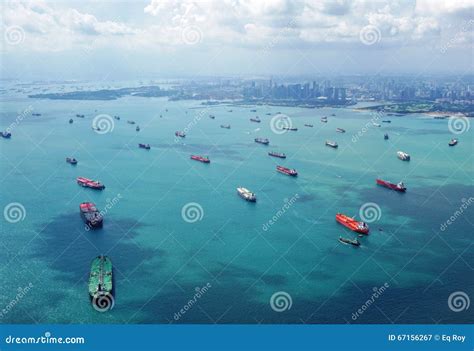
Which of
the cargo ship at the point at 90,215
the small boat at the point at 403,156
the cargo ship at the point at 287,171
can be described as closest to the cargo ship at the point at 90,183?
the cargo ship at the point at 90,215

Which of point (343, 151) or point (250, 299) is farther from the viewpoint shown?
point (343, 151)

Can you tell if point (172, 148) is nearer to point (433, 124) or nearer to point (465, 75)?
point (433, 124)

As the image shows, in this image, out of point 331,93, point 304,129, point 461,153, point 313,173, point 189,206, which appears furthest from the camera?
point 331,93

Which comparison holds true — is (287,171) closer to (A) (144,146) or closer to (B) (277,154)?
(B) (277,154)

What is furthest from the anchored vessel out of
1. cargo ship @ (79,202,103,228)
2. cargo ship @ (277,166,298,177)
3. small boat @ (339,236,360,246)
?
cargo ship @ (79,202,103,228)

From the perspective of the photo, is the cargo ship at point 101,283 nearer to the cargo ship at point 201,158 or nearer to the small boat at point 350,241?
the small boat at point 350,241

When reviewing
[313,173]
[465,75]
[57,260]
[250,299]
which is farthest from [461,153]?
[465,75]
